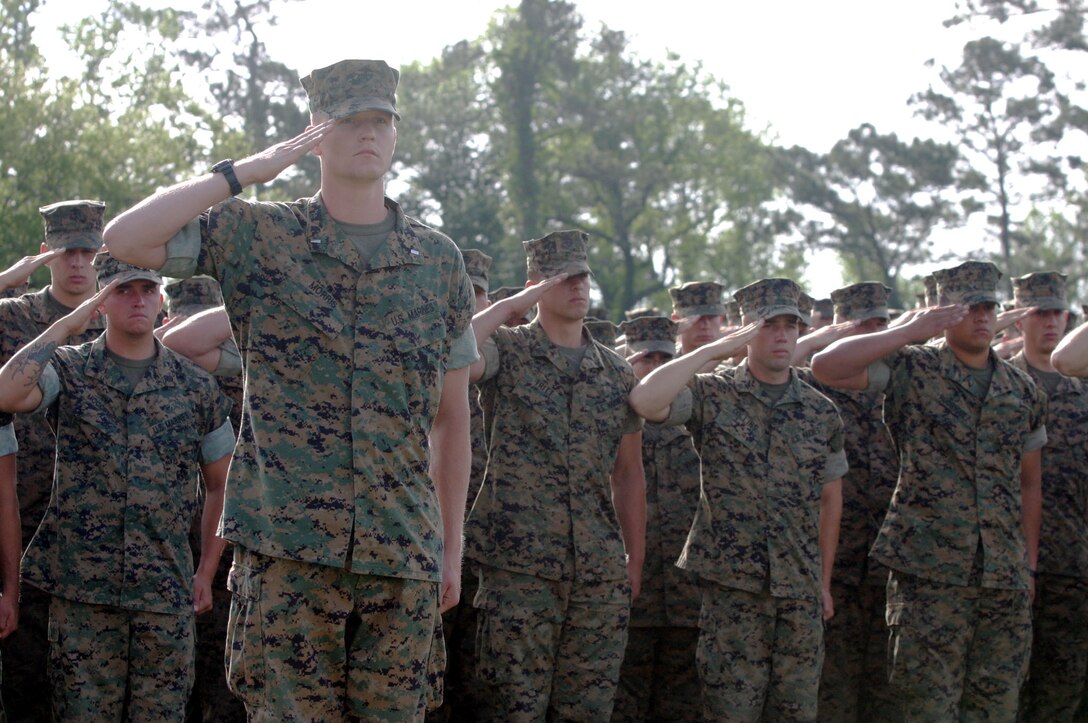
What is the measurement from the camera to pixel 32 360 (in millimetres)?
5926

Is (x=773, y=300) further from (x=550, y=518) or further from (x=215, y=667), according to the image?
(x=215, y=667)

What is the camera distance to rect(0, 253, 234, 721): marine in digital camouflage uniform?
20.3 ft

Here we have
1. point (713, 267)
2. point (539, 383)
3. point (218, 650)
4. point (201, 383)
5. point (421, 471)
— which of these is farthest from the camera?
point (713, 267)

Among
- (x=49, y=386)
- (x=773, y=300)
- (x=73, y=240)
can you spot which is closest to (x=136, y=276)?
(x=49, y=386)

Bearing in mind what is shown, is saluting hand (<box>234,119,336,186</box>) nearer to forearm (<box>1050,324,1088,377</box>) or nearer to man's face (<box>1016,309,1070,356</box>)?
forearm (<box>1050,324,1088,377</box>)

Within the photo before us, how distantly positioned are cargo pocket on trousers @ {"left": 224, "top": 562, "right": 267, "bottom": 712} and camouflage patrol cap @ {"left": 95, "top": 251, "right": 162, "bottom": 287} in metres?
2.54

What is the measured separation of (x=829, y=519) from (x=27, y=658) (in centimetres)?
410

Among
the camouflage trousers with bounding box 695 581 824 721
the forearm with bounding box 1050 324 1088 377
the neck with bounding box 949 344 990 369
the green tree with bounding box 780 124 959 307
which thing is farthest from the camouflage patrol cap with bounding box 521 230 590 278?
the green tree with bounding box 780 124 959 307

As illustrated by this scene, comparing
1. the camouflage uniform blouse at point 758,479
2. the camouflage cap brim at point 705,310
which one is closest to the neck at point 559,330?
the camouflage uniform blouse at point 758,479

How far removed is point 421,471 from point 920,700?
410cm

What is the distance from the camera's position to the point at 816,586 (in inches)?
Result: 287

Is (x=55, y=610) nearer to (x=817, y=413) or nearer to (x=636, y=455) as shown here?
(x=636, y=455)

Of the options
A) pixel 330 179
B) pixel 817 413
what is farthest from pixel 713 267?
pixel 330 179

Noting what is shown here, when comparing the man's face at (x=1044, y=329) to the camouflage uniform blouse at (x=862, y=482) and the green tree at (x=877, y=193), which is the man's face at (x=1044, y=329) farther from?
the green tree at (x=877, y=193)
